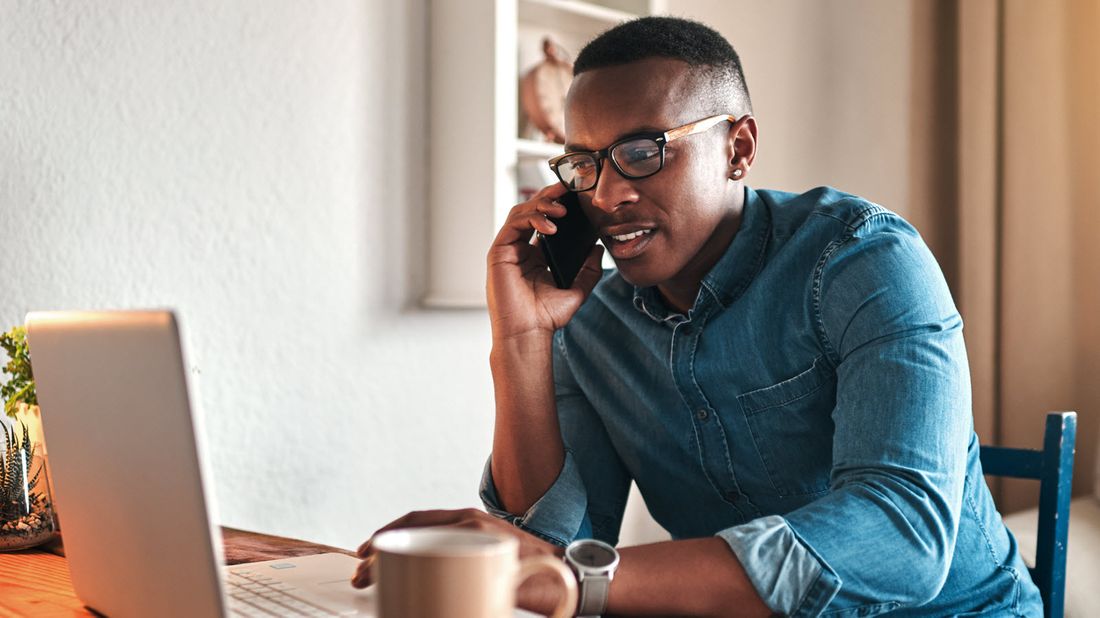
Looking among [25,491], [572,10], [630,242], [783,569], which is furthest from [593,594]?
[572,10]

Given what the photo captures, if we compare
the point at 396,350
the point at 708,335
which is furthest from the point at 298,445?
the point at 708,335

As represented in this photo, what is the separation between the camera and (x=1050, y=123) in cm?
249

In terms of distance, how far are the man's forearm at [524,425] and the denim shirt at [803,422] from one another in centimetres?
2

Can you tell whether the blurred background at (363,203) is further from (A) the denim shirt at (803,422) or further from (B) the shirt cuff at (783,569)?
(B) the shirt cuff at (783,569)

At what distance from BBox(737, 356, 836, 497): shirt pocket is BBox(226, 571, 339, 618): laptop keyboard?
23.6 inches

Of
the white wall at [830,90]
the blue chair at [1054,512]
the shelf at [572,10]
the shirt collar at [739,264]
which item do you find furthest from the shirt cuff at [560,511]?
the white wall at [830,90]

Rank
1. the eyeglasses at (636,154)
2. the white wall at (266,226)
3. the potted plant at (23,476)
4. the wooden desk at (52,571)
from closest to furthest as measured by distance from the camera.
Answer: the wooden desk at (52,571), the potted plant at (23,476), the eyeglasses at (636,154), the white wall at (266,226)

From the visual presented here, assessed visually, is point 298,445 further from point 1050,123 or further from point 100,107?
point 1050,123

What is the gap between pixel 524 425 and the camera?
1.21 metres

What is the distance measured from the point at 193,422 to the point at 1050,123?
247 cm

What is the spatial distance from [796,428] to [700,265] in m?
0.26

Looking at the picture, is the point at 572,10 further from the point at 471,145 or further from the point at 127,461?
the point at 127,461

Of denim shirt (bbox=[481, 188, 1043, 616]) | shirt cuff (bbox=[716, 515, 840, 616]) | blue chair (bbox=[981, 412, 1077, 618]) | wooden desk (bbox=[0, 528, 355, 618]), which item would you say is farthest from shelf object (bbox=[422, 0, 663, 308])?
shirt cuff (bbox=[716, 515, 840, 616])

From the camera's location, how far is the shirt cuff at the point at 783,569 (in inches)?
32.7
